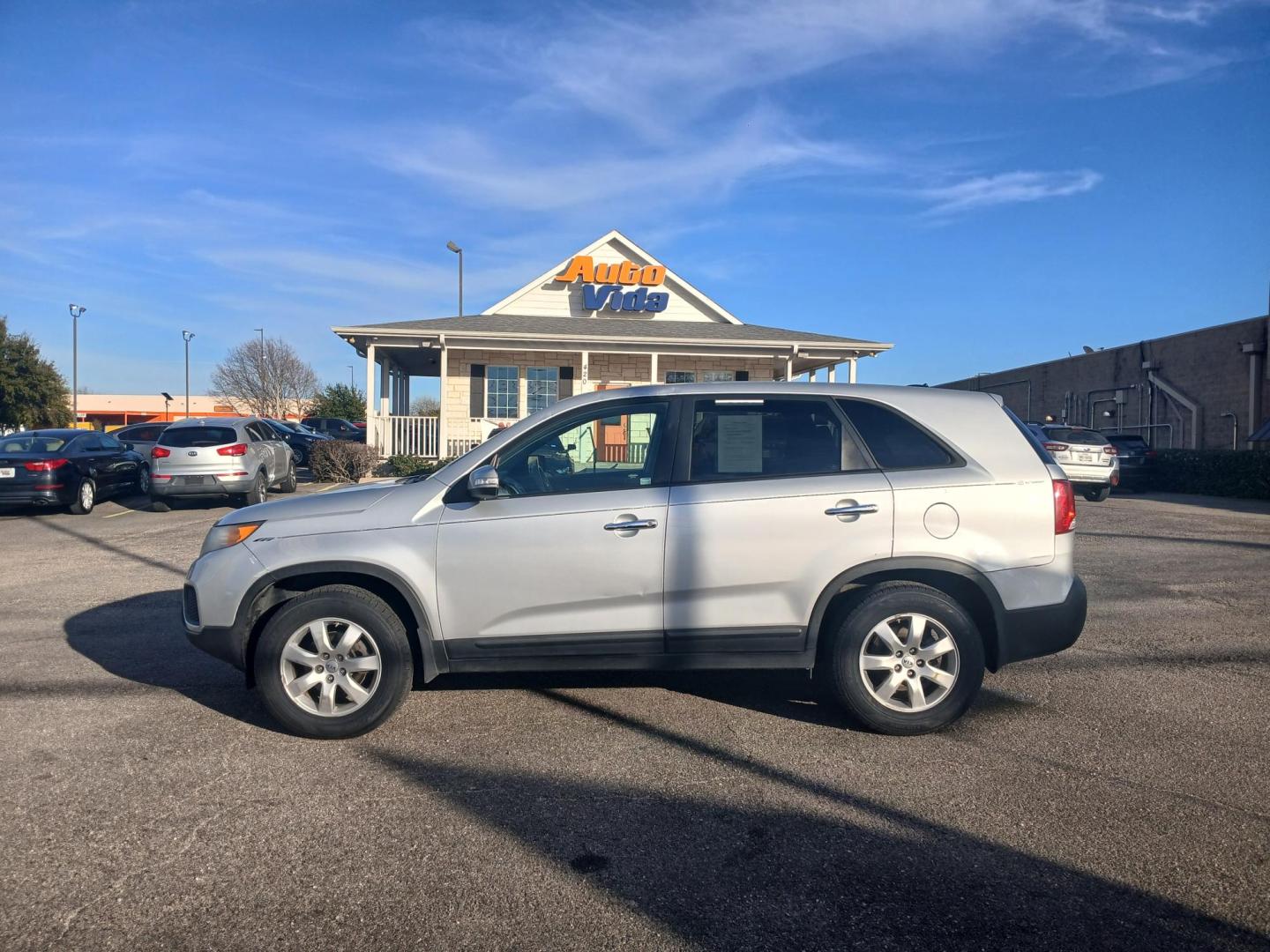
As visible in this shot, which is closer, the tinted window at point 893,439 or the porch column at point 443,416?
the tinted window at point 893,439

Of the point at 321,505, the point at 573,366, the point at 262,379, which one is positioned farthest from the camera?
the point at 262,379

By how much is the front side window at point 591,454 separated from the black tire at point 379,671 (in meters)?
0.92

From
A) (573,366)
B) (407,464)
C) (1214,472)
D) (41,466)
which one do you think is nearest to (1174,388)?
(1214,472)

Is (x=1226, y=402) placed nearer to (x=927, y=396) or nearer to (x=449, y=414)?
(x=449, y=414)

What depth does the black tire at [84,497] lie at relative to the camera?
15559 millimetres

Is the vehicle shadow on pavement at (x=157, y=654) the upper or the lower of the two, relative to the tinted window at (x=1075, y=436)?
lower

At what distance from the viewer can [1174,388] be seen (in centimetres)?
2736

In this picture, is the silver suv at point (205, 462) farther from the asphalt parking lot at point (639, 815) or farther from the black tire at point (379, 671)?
the black tire at point (379, 671)

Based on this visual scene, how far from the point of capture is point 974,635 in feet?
15.3

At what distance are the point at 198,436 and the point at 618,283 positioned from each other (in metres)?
11.5

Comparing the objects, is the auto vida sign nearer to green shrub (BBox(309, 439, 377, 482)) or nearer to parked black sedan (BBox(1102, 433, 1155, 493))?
green shrub (BBox(309, 439, 377, 482))

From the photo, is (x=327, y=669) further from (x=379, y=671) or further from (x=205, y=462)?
(x=205, y=462)

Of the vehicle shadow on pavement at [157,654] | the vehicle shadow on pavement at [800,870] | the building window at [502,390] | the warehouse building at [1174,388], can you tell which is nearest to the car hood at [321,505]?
the vehicle shadow on pavement at [157,654]

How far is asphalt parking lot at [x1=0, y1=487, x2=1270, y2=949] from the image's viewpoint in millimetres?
3014
